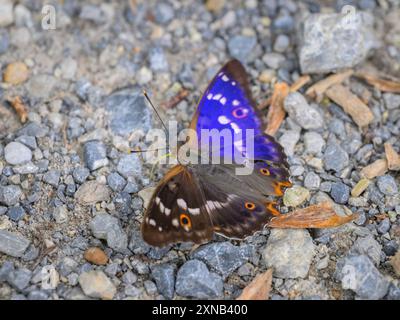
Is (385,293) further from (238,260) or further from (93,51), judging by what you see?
(93,51)

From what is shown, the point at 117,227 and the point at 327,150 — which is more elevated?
the point at 327,150

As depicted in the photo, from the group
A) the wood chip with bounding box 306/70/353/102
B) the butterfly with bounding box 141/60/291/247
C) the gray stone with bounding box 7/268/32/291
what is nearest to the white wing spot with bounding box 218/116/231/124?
the butterfly with bounding box 141/60/291/247

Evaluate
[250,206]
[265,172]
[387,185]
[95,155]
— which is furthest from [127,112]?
[387,185]

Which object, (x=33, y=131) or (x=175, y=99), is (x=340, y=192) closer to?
(x=175, y=99)

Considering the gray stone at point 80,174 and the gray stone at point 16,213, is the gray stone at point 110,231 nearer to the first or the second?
the gray stone at point 80,174

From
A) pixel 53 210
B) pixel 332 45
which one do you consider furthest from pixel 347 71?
pixel 53 210

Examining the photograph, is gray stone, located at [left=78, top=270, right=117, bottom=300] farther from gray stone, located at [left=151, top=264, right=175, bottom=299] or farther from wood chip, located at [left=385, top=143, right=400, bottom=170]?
wood chip, located at [left=385, top=143, right=400, bottom=170]

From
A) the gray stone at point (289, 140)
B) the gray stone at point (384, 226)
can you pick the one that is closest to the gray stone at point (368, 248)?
the gray stone at point (384, 226)
